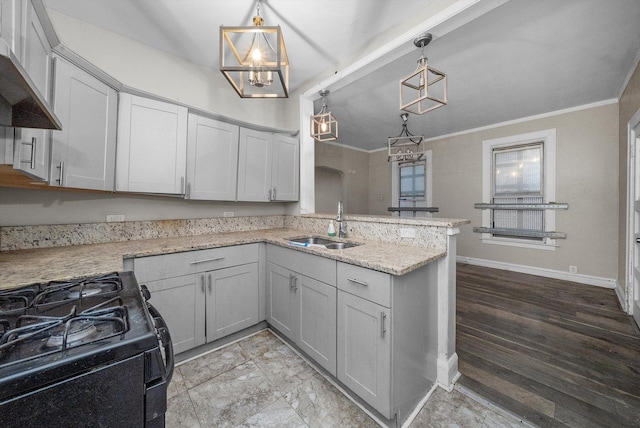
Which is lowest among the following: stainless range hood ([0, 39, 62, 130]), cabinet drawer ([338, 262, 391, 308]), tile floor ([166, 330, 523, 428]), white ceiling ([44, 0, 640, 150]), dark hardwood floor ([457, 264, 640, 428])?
tile floor ([166, 330, 523, 428])

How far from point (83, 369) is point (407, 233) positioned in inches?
71.0

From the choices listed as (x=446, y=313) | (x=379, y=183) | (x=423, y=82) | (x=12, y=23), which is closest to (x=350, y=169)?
(x=379, y=183)

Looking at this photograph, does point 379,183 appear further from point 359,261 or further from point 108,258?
point 108,258

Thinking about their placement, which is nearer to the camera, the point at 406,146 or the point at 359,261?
the point at 359,261

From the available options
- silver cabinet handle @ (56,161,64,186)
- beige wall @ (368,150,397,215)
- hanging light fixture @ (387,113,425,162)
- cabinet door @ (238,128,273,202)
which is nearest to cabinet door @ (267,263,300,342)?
cabinet door @ (238,128,273,202)

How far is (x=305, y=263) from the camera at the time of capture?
1.81m

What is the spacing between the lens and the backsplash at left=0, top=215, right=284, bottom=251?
1.71 meters

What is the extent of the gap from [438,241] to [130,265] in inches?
83.8

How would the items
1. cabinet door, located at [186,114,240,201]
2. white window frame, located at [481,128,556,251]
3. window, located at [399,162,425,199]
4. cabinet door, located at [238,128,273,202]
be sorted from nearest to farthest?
1. cabinet door, located at [186,114,240,201]
2. cabinet door, located at [238,128,273,202]
3. white window frame, located at [481,128,556,251]
4. window, located at [399,162,425,199]

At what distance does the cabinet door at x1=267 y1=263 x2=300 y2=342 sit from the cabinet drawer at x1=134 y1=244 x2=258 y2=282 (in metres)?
0.26

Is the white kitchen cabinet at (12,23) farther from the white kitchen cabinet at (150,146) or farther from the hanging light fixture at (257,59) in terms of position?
the white kitchen cabinet at (150,146)

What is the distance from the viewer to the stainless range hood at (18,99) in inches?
24.4

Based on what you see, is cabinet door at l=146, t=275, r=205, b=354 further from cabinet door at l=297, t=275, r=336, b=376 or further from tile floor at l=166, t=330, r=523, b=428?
cabinet door at l=297, t=275, r=336, b=376

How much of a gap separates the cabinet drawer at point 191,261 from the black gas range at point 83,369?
3.01 feet
